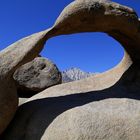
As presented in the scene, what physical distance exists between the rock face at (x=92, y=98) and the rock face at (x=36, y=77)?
0.74m

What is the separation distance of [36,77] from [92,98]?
1365 mm

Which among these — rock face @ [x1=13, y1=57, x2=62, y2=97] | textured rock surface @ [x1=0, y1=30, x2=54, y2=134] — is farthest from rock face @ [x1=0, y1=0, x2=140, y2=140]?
rock face @ [x1=13, y1=57, x2=62, y2=97]

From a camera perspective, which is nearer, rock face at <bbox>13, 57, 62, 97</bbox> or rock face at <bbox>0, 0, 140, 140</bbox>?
rock face at <bbox>0, 0, 140, 140</bbox>

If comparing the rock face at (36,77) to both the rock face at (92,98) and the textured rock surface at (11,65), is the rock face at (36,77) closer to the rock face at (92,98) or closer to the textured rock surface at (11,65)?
the rock face at (92,98)

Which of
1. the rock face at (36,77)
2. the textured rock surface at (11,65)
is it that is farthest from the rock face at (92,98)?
the rock face at (36,77)

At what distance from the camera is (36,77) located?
178 inches

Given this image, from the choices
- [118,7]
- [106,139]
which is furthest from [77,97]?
[118,7]

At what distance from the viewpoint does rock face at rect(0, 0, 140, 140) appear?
295 cm

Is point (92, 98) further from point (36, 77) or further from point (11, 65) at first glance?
point (36, 77)

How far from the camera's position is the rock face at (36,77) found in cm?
442

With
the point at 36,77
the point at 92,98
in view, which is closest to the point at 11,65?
the point at 92,98

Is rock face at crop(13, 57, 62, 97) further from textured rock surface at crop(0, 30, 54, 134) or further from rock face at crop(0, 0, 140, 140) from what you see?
textured rock surface at crop(0, 30, 54, 134)

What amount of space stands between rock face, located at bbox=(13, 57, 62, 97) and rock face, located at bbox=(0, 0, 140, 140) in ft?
2.44

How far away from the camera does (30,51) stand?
122 inches
